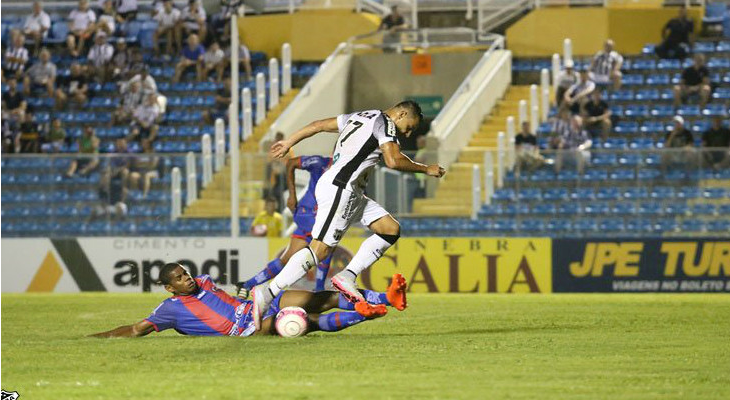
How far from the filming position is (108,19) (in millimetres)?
34281

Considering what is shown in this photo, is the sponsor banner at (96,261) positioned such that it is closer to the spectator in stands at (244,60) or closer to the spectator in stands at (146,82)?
the spectator in stands at (146,82)

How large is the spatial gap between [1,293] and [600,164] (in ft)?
32.5

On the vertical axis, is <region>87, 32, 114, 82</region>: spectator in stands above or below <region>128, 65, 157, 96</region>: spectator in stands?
above

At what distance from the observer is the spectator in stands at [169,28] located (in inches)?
1330

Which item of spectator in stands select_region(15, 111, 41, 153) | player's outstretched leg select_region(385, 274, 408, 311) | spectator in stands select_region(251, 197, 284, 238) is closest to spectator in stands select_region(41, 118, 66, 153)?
spectator in stands select_region(15, 111, 41, 153)

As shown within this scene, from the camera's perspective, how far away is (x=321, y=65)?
33094 mm

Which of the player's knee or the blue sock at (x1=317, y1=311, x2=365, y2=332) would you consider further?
the player's knee

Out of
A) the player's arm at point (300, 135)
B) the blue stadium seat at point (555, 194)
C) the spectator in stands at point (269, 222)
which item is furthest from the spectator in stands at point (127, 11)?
the player's arm at point (300, 135)

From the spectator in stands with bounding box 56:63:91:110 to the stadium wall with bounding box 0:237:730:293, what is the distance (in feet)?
26.8

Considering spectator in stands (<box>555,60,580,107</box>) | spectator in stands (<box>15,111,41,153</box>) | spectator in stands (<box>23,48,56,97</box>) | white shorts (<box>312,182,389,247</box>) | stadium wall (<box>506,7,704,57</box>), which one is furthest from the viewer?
spectator in stands (<box>23,48,56,97</box>)

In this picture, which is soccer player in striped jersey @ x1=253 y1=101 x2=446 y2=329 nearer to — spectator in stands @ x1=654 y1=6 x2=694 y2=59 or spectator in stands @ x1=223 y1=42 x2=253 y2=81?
spectator in stands @ x1=654 y1=6 x2=694 y2=59

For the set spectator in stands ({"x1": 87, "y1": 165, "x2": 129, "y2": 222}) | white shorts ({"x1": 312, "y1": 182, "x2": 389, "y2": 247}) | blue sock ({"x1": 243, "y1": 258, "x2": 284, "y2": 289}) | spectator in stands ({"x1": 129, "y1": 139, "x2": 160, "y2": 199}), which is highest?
white shorts ({"x1": 312, "y1": 182, "x2": 389, "y2": 247})

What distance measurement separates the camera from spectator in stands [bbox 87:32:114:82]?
109 feet

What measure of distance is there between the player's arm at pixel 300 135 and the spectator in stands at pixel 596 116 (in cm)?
1513
